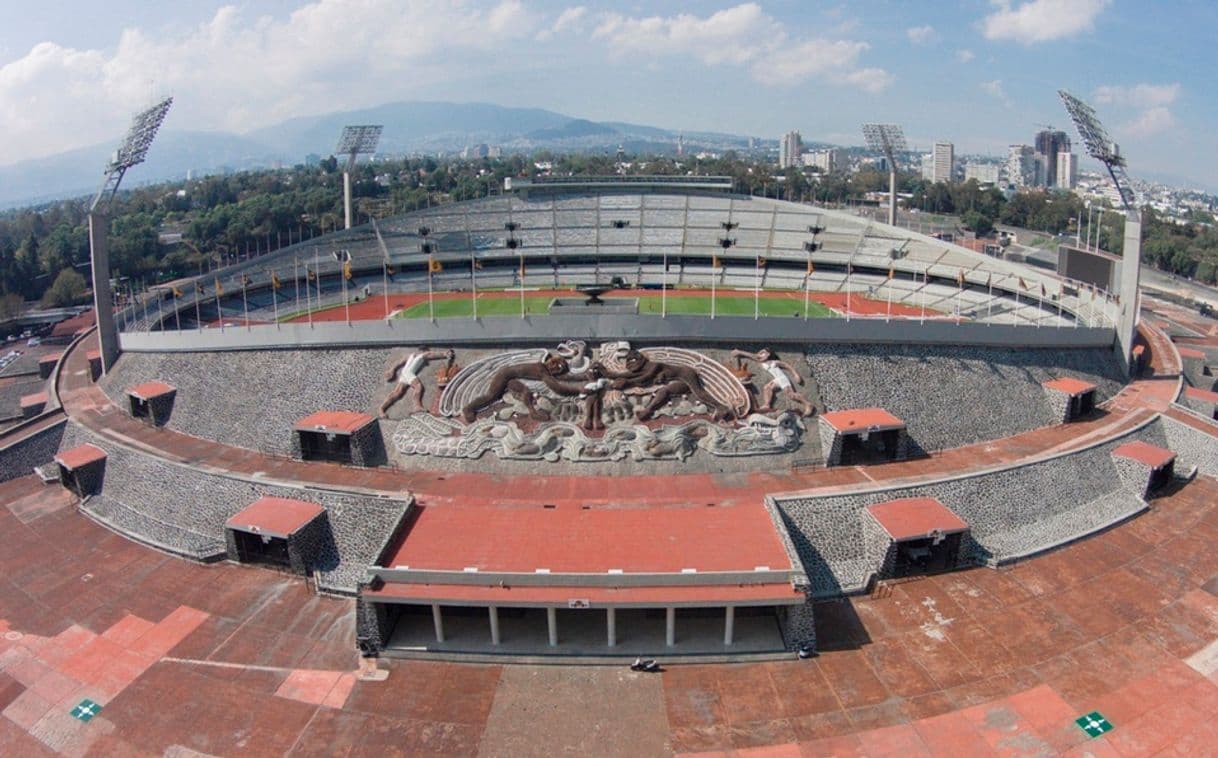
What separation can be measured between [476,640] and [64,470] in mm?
19461

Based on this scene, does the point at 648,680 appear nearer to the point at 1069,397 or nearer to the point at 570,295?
the point at 1069,397

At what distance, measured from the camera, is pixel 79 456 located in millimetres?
27094

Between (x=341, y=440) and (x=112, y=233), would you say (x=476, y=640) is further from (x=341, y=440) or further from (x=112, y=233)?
(x=112, y=233)

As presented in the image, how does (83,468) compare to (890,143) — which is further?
(890,143)

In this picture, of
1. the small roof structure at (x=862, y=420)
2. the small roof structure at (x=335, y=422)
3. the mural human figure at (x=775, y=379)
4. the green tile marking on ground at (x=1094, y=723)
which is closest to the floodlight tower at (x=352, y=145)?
the small roof structure at (x=335, y=422)

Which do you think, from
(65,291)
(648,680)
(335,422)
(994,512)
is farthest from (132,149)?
(65,291)

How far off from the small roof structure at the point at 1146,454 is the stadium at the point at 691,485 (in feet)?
0.73

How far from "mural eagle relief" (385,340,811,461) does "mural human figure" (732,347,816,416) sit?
0.17 feet

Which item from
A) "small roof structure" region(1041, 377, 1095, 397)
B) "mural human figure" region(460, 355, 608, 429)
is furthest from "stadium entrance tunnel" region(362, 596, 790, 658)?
"small roof structure" region(1041, 377, 1095, 397)

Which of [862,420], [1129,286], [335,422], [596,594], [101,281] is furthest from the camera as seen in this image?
[101,281]

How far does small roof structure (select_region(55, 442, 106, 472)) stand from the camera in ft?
86.9

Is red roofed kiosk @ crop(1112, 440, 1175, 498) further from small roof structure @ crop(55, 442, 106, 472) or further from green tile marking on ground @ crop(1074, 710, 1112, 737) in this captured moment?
small roof structure @ crop(55, 442, 106, 472)

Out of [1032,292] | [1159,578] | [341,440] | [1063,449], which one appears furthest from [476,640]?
[1032,292]

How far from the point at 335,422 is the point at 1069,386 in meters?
28.3
